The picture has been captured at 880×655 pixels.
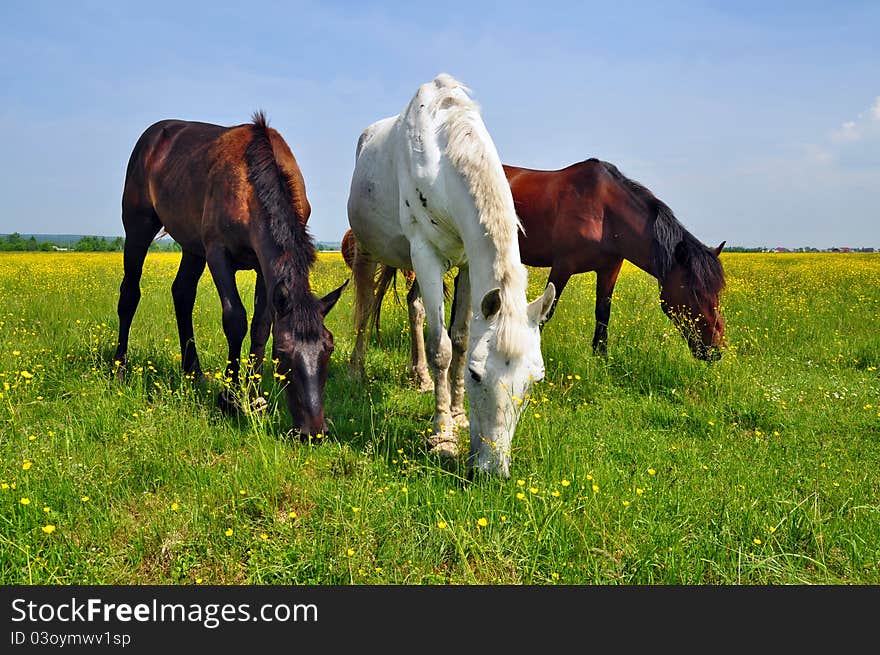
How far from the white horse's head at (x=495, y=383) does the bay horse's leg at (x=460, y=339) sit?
125 cm

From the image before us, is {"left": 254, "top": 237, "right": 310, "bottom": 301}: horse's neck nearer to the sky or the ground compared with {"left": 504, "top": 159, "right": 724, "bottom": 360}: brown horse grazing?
nearer to the ground

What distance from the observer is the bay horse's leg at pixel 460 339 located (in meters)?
4.65

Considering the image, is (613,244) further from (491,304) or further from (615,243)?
(491,304)

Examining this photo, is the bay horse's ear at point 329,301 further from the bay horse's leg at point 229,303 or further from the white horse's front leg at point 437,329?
the bay horse's leg at point 229,303

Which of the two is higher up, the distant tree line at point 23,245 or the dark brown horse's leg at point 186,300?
the distant tree line at point 23,245

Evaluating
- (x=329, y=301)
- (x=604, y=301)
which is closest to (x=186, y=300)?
(x=329, y=301)

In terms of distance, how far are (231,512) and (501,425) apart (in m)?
1.56

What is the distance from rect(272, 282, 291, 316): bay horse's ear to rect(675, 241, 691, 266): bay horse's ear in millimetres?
4672

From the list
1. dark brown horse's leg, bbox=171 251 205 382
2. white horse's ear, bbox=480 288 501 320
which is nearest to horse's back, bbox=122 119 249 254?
dark brown horse's leg, bbox=171 251 205 382

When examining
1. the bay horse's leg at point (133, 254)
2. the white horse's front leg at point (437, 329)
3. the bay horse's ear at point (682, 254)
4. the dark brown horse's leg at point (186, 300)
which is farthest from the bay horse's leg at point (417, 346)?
the bay horse's ear at point (682, 254)

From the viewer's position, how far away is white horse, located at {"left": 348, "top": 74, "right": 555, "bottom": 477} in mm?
3258

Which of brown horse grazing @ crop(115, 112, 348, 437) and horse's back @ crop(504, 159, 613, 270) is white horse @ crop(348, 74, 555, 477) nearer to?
brown horse grazing @ crop(115, 112, 348, 437)

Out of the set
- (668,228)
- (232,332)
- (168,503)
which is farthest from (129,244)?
(668,228)

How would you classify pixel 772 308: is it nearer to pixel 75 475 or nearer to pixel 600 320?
pixel 600 320
